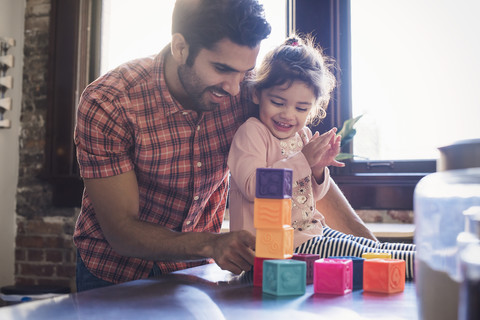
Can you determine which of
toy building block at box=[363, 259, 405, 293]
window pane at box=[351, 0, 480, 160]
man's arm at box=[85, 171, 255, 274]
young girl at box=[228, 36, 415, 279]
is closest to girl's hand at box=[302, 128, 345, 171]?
young girl at box=[228, 36, 415, 279]

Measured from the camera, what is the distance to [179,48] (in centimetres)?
154

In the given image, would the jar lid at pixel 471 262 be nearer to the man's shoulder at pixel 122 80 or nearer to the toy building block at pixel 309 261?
the toy building block at pixel 309 261

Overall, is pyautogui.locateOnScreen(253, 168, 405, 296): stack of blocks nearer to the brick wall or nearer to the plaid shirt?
the plaid shirt

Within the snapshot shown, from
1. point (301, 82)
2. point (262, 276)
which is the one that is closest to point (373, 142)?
point (301, 82)

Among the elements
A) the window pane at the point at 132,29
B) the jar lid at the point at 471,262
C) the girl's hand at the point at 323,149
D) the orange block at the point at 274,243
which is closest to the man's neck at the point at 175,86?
the girl's hand at the point at 323,149

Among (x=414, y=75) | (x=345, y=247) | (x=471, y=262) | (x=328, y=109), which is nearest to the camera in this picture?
(x=471, y=262)

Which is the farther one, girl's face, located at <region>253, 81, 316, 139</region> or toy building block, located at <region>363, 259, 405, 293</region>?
girl's face, located at <region>253, 81, 316, 139</region>

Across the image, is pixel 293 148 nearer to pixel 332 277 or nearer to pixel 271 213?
pixel 271 213

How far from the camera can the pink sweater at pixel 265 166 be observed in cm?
142

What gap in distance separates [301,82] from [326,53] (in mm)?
1507

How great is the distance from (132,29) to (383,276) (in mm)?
2777

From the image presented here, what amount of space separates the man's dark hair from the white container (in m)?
0.94

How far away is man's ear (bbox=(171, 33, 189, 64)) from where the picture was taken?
5.02 ft

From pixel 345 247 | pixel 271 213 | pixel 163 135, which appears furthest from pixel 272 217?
pixel 163 135
